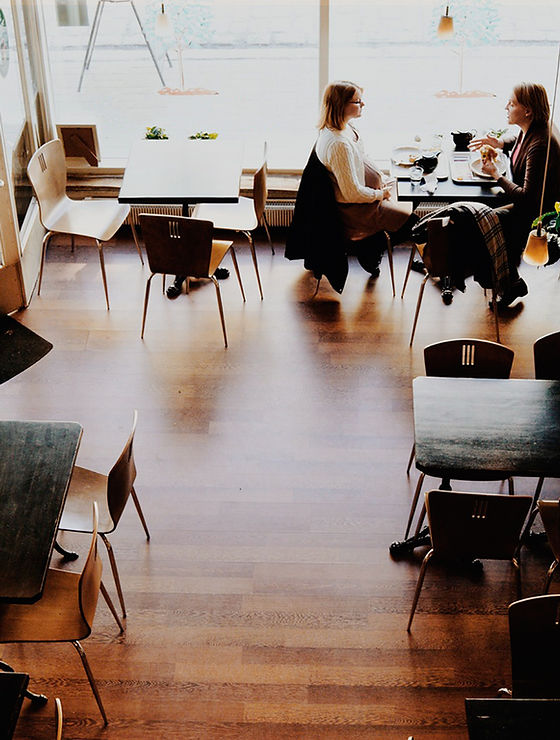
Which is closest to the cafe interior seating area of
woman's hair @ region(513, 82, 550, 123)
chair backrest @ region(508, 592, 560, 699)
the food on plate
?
chair backrest @ region(508, 592, 560, 699)

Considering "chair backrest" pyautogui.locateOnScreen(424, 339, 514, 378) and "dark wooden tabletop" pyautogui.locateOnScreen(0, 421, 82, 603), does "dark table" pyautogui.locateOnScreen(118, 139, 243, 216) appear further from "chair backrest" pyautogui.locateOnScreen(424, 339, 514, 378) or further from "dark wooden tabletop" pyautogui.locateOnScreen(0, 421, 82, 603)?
"dark wooden tabletop" pyautogui.locateOnScreen(0, 421, 82, 603)

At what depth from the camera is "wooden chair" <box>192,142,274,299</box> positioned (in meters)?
6.38

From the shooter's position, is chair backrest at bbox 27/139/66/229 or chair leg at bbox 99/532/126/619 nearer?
chair leg at bbox 99/532/126/619

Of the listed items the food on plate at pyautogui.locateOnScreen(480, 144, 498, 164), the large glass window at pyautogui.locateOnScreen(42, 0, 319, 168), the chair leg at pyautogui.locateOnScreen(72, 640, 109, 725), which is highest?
the large glass window at pyautogui.locateOnScreen(42, 0, 319, 168)

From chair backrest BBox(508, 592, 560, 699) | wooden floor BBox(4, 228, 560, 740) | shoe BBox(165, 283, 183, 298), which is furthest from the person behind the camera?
shoe BBox(165, 283, 183, 298)

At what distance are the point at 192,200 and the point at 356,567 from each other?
2.84m

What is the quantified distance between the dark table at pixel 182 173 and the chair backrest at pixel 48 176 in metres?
0.53

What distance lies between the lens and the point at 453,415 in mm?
4320

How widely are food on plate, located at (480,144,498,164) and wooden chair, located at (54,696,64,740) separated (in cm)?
444

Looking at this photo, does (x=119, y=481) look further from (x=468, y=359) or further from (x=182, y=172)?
(x=182, y=172)

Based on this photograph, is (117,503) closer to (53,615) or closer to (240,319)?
(53,615)

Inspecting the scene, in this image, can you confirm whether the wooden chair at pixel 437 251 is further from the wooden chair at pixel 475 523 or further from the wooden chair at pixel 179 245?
the wooden chair at pixel 475 523

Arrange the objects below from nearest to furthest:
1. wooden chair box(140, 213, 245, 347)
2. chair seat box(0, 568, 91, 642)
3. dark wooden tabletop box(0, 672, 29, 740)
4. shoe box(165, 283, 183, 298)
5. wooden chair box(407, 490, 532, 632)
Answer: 1. dark wooden tabletop box(0, 672, 29, 740)
2. chair seat box(0, 568, 91, 642)
3. wooden chair box(407, 490, 532, 632)
4. wooden chair box(140, 213, 245, 347)
5. shoe box(165, 283, 183, 298)

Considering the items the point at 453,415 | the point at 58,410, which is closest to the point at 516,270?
the point at 453,415
